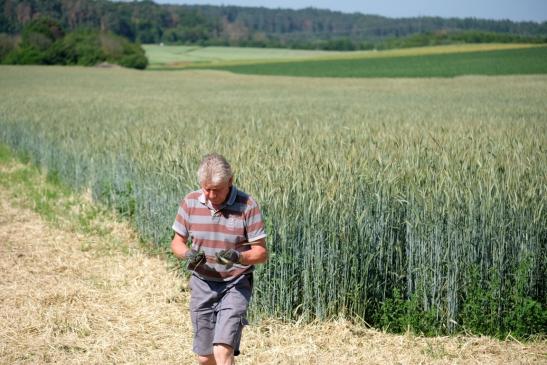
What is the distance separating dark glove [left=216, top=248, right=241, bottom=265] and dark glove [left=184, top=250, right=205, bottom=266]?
12cm

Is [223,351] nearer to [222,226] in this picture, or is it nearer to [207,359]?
[207,359]

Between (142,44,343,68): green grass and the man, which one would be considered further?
(142,44,343,68): green grass

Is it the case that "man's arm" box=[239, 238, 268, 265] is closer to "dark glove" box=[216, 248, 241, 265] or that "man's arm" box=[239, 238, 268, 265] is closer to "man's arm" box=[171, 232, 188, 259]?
"dark glove" box=[216, 248, 241, 265]

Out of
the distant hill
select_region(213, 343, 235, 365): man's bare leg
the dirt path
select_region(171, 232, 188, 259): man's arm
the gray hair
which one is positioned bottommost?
the dirt path

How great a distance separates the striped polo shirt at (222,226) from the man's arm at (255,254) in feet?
0.14

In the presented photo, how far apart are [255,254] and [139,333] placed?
7.45ft

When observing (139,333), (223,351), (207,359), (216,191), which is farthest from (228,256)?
(139,333)

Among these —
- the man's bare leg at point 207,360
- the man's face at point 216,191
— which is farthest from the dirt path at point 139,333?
the man's face at point 216,191

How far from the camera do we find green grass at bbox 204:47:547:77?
5800cm

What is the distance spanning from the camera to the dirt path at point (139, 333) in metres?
5.20

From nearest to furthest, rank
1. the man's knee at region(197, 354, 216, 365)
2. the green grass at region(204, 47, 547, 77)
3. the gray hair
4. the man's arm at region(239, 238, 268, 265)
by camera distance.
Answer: the gray hair → the man's arm at region(239, 238, 268, 265) → the man's knee at region(197, 354, 216, 365) → the green grass at region(204, 47, 547, 77)

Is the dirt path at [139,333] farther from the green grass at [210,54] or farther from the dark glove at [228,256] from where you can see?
the green grass at [210,54]

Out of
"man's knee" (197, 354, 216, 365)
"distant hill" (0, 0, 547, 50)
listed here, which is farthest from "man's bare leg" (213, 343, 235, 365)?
"distant hill" (0, 0, 547, 50)

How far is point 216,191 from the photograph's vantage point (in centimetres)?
384
